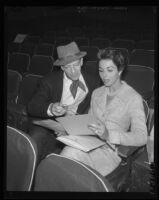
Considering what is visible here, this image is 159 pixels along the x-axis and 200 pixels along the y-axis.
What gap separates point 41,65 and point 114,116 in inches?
66.2

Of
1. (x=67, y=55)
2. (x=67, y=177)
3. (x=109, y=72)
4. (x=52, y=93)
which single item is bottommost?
(x=67, y=177)

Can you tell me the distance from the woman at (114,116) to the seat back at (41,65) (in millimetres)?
1475

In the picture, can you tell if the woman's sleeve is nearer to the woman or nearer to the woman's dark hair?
the woman

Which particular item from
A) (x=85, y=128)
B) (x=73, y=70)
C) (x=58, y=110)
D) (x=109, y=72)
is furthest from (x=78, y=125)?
(x=73, y=70)

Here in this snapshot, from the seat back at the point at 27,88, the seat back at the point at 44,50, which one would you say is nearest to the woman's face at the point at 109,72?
the seat back at the point at 27,88

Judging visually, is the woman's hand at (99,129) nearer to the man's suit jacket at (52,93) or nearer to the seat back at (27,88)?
the man's suit jacket at (52,93)

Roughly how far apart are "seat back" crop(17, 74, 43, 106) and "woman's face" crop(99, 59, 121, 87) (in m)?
0.73

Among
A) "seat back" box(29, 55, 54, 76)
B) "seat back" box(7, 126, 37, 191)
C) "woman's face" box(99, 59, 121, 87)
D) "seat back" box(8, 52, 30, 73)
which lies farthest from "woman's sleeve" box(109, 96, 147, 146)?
"seat back" box(8, 52, 30, 73)

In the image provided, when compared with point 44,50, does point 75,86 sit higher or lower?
lower

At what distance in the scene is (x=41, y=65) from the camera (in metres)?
3.01

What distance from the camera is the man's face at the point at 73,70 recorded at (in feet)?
5.56

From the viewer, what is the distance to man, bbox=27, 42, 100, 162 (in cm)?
167

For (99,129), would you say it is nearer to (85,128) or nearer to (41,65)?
(85,128)
